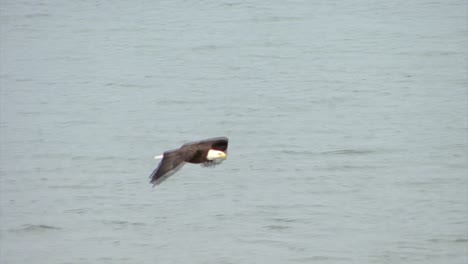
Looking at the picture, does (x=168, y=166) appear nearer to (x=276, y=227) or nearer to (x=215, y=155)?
(x=215, y=155)

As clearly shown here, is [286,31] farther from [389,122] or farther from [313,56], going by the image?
[389,122]

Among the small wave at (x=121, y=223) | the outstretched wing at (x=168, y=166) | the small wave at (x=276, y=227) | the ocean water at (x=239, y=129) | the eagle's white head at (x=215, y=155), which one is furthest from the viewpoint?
the small wave at (x=121, y=223)

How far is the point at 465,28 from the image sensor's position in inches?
746

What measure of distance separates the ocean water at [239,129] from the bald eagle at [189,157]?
1.12 meters

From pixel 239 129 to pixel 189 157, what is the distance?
4.38m

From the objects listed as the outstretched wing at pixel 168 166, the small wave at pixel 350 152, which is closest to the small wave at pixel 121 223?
the outstretched wing at pixel 168 166

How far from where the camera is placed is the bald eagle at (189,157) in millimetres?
9375

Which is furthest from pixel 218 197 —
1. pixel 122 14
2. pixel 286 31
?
pixel 122 14

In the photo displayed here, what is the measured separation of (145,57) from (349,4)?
4.49 meters

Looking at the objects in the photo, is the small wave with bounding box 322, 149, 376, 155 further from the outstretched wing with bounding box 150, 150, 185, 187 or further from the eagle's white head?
the outstretched wing with bounding box 150, 150, 185, 187

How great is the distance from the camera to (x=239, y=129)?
46.0ft

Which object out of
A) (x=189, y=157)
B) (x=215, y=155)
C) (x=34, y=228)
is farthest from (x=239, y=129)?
(x=189, y=157)

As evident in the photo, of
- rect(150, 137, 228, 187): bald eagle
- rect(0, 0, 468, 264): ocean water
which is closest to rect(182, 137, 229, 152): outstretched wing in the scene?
rect(150, 137, 228, 187): bald eagle

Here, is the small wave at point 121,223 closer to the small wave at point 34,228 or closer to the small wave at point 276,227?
the small wave at point 34,228
